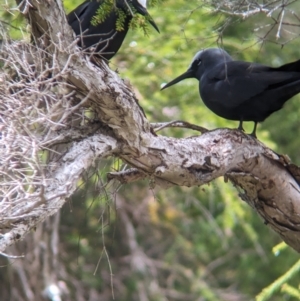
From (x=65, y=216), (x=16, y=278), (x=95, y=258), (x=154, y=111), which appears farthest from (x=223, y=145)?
(x=95, y=258)

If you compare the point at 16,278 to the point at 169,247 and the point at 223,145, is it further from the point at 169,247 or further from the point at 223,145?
the point at 223,145

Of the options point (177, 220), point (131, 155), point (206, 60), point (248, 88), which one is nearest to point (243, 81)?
point (248, 88)

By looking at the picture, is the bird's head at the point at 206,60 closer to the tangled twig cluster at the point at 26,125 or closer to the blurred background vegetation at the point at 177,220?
the blurred background vegetation at the point at 177,220

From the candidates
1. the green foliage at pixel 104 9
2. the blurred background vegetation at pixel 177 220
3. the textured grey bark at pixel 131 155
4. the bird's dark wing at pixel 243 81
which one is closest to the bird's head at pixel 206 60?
the blurred background vegetation at pixel 177 220

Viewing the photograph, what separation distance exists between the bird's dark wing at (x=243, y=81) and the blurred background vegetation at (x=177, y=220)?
0.58 metres

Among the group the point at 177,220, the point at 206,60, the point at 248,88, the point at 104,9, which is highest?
the point at 104,9

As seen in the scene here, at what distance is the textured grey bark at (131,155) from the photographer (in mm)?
2785

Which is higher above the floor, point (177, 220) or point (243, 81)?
point (243, 81)

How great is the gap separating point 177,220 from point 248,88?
5513 millimetres

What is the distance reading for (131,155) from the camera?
3408mm

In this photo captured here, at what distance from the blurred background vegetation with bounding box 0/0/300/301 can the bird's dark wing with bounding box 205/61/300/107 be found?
576 mm

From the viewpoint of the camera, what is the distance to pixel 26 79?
3.15 meters

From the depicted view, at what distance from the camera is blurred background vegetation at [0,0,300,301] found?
22.1 ft

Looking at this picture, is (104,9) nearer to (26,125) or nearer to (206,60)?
(26,125)
